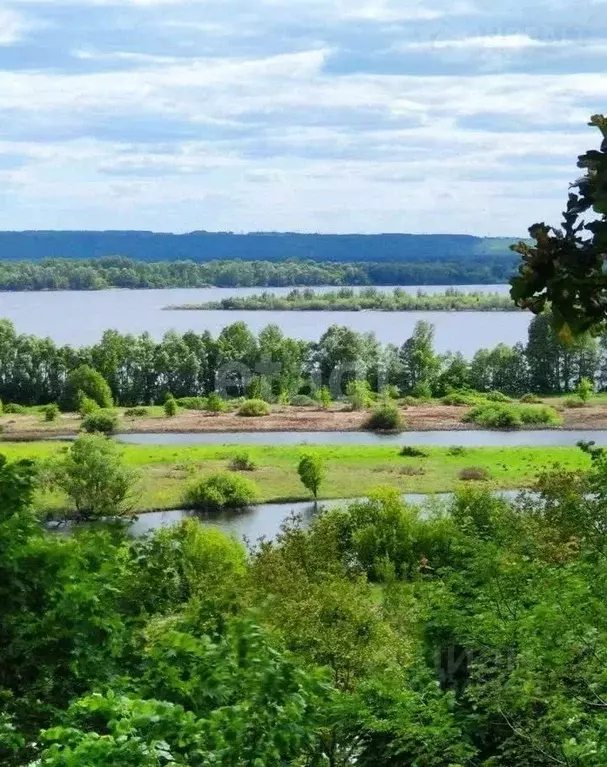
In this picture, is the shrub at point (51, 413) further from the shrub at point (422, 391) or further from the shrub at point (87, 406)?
the shrub at point (422, 391)

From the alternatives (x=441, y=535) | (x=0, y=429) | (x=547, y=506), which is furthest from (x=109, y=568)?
(x=0, y=429)

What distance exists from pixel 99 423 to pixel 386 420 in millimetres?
13645

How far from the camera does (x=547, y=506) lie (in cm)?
2069

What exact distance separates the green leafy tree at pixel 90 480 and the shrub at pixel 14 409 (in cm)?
1823

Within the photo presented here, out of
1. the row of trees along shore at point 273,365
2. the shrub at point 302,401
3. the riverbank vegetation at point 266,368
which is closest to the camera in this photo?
the riverbank vegetation at point 266,368

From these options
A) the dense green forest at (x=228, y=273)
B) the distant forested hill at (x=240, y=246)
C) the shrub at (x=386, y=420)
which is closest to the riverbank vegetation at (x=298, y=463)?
the shrub at (x=386, y=420)

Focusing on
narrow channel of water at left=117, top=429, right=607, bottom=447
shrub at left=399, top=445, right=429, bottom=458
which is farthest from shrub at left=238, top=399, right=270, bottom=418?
shrub at left=399, top=445, right=429, bottom=458

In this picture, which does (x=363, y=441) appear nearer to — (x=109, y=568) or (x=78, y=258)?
(x=109, y=568)

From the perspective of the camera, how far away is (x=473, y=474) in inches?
1549

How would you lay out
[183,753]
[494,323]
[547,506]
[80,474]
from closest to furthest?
[183,753] → [547,506] → [80,474] → [494,323]

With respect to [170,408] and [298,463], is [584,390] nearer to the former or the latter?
[298,463]

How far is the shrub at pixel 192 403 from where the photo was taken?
2174 inches

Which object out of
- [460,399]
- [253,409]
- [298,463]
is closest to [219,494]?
[298,463]

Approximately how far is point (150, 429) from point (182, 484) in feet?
40.3
